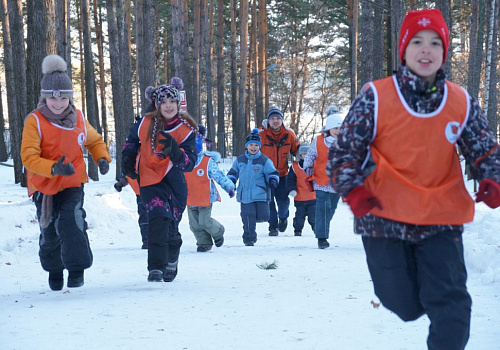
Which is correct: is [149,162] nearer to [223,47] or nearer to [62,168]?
[62,168]

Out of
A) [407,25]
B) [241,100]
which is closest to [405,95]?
[407,25]

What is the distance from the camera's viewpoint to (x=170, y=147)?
573 cm

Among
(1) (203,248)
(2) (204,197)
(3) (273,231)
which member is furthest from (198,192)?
(3) (273,231)

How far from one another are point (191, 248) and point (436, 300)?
6.43 m

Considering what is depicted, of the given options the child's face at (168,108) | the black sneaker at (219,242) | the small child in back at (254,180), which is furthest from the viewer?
the small child in back at (254,180)

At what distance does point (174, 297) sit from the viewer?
5.43 meters

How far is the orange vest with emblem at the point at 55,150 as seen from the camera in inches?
216

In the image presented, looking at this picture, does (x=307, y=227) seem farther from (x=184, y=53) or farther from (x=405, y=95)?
(x=184, y=53)

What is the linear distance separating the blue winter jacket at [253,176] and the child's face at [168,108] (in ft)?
12.1

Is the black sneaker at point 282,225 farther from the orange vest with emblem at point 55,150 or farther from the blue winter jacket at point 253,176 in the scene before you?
the orange vest with emblem at point 55,150

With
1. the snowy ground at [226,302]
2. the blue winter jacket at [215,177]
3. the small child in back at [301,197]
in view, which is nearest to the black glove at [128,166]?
the snowy ground at [226,302]

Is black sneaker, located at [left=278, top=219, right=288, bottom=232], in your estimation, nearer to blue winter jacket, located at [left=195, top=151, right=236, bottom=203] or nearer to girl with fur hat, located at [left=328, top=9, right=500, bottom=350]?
blue winter jacket, located at [left=195, top=151, right=236, bottom=203]

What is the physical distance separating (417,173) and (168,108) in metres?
3.45

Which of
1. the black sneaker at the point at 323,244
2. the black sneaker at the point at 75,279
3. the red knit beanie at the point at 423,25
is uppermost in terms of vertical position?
the red knit beanie at the point at 423,25
